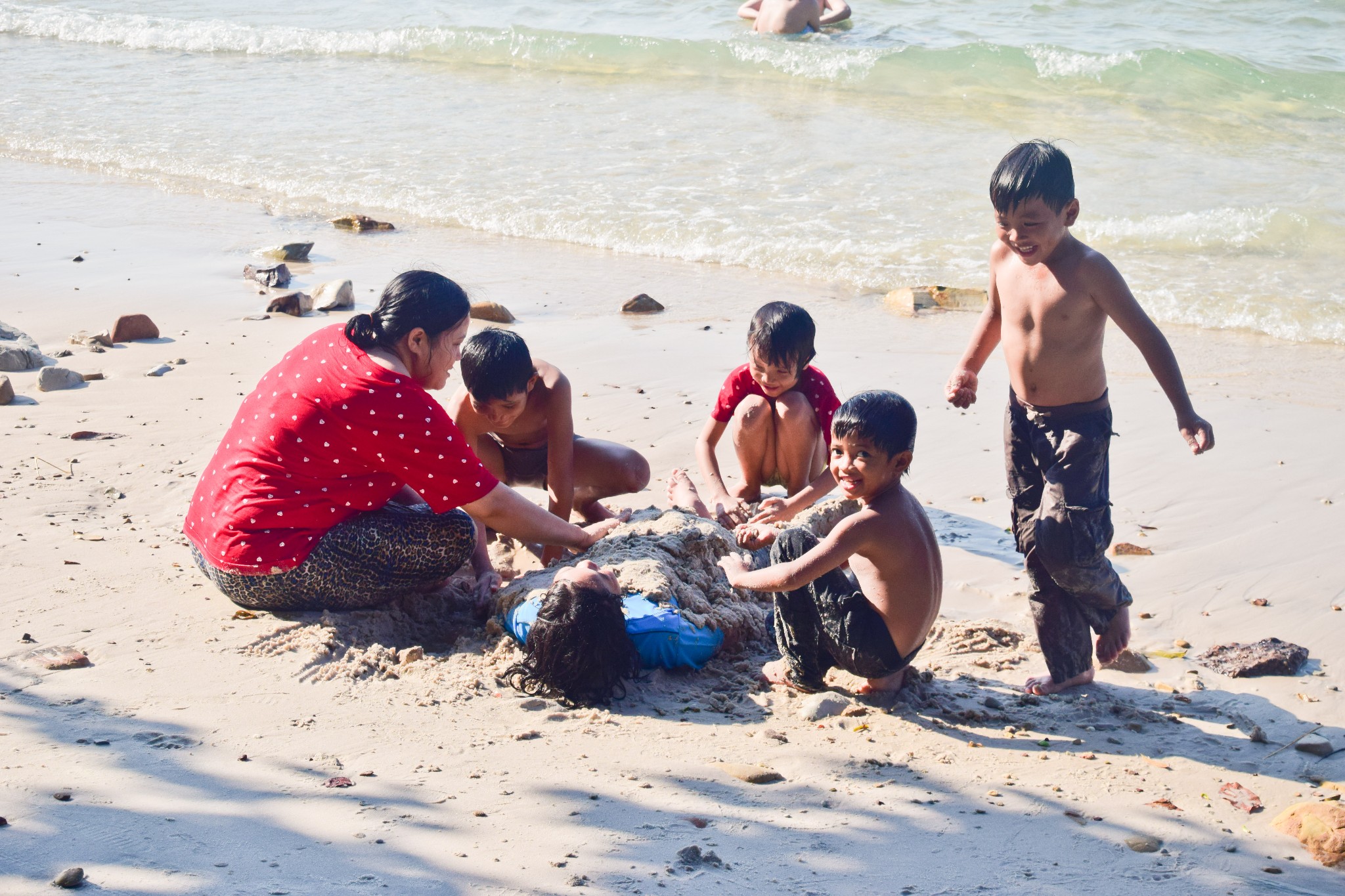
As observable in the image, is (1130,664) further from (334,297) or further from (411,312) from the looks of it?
(334,297)

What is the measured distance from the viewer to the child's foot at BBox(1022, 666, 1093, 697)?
3576mm

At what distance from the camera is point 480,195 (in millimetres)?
10023

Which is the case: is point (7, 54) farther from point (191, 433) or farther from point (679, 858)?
point (679, 858)

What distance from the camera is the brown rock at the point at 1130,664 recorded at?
3740 mm

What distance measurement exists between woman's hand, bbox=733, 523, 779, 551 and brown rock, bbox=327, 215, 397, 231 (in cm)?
630

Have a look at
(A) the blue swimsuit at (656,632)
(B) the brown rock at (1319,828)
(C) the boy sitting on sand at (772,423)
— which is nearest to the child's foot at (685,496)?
(C) the boy sitting on sand at (772,423)

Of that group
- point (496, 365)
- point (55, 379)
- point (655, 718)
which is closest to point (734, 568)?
point (655, 718)

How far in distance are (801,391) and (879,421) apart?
152 cm

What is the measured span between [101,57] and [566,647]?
51.8ft

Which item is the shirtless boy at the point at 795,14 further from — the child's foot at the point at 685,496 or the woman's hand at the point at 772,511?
the woman's hand at the point at 772,511

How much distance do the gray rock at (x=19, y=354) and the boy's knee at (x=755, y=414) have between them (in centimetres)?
367

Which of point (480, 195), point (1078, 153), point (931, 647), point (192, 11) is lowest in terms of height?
point (931, 647)

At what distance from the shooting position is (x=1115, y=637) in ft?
12.1

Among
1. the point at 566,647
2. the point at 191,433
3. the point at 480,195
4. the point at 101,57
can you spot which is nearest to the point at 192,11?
the point at 101,57
